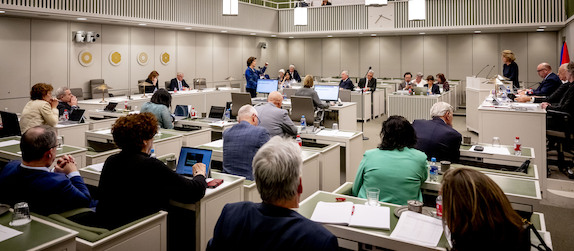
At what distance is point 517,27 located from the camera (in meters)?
12.1

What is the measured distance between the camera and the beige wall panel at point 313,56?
17.7m

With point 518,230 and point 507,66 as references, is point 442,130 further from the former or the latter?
point 507,66

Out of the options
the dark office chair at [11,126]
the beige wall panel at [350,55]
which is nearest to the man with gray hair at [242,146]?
the dark office chair at [11,126]

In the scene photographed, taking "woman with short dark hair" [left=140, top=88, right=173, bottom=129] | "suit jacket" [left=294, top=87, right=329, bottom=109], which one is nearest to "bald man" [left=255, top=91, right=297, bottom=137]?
"woman with short dark hair" [left=140, top=88, right=173, bottom=129]

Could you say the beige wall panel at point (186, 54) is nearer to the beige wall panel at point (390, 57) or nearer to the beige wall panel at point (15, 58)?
the beige wall panel at point (15, 58)

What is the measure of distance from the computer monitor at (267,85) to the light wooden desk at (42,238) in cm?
809

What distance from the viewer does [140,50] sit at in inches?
479

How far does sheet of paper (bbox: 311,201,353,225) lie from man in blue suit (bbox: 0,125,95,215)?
1.62 meters

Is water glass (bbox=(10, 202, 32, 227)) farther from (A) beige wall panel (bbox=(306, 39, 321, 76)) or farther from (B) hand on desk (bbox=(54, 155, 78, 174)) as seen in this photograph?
(A) beige wall panel (bbox=(306, 39, 321, 76))

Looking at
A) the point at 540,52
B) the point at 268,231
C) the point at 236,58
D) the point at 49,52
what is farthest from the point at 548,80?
the point at 236,58

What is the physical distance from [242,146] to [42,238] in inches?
72.0

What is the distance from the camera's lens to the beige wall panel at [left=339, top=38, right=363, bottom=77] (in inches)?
666

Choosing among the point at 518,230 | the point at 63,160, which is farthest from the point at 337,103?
the point at 518,230

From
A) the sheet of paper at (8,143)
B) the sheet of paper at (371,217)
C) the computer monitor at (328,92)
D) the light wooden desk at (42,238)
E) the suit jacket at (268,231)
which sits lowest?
the light wooden desk at (42,238)
